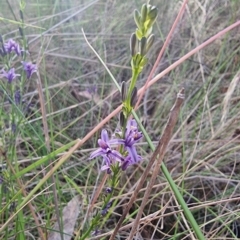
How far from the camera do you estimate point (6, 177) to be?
0.89 metres

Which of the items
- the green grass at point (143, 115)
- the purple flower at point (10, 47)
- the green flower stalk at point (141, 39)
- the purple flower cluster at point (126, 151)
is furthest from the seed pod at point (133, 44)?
the purple flower at point (10, 47)

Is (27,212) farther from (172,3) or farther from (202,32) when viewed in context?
(172,3)

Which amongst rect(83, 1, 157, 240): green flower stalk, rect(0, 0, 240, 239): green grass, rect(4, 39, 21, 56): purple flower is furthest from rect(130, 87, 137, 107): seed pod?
rect(4, 39, 21, 56): purple flower

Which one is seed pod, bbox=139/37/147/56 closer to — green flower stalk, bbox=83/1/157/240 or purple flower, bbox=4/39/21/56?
green flower stalk, bbox=83/1/157/240

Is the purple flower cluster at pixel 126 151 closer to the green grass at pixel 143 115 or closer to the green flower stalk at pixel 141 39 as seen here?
the green flower stalk at pixel 141 39

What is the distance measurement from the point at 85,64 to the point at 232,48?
63 cm

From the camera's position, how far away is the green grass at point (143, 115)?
1123mm

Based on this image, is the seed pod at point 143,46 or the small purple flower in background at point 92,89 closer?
the seed pod at point 143,46

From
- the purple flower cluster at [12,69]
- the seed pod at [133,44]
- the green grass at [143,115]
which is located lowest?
the green grass at [143,115]

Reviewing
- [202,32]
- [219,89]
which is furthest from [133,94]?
[202,32]

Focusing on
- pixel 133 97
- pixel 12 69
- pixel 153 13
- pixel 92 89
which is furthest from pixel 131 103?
pixel 92 89

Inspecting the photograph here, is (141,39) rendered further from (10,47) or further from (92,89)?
(92,89)

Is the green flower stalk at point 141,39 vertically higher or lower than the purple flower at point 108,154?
higher

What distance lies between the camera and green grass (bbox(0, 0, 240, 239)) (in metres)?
1.12
